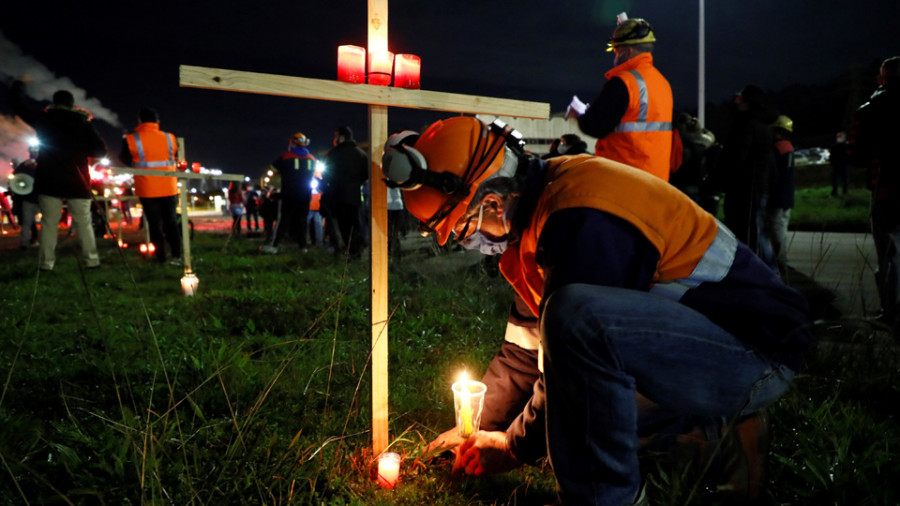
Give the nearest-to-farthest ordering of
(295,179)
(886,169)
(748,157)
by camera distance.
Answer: (886,169), (748,157), (295,179)

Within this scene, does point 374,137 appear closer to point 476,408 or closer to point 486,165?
point 486,165

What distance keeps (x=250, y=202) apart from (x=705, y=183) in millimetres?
14415

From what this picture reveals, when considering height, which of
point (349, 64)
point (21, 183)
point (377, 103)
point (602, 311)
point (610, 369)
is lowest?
point (610, 369)

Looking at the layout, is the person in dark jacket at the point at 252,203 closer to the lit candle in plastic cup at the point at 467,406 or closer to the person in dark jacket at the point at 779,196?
the person in dark jacket at the point at 779,196

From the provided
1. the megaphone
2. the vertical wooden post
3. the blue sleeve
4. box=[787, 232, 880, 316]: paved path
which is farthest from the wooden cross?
the megaphone

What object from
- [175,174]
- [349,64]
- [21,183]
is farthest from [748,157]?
[21,183]

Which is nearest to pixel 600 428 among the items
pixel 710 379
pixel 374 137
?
pixel 710 379

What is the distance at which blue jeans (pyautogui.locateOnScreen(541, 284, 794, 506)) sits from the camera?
1507mm

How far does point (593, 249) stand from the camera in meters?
1.50

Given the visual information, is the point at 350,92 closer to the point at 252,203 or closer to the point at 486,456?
the point at 486,456

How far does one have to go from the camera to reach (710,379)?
1.63 meters

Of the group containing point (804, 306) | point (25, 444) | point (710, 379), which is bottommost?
point (25, 444)

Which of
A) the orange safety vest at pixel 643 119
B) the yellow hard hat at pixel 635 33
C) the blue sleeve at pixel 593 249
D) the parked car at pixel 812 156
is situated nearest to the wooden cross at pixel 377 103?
the blue sleeve at pixel 593 249

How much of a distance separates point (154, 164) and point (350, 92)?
5.96 m
